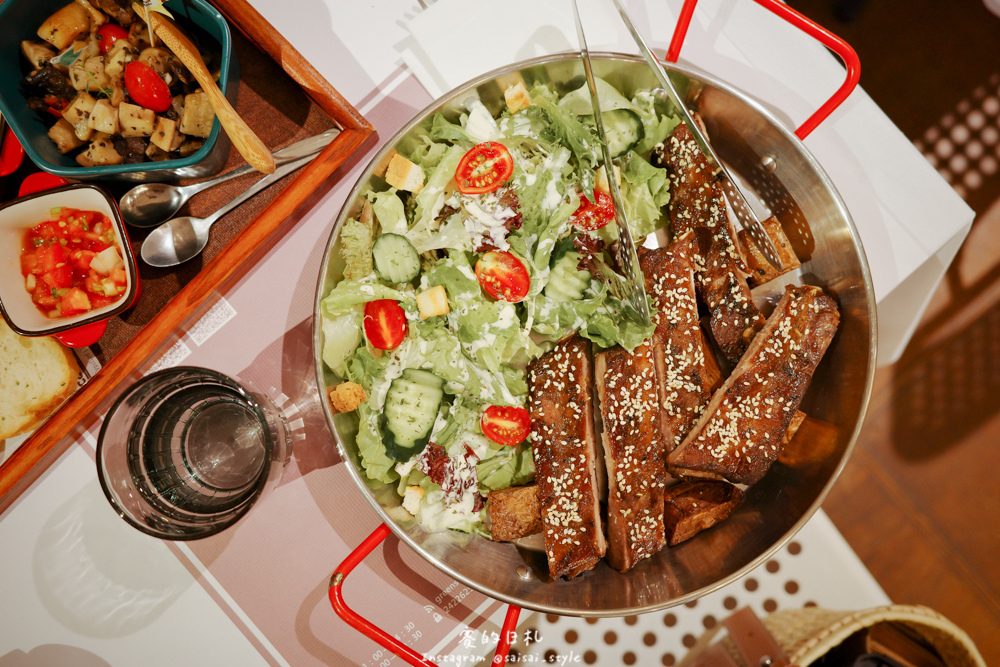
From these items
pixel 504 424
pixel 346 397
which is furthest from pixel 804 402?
pixel 346 397

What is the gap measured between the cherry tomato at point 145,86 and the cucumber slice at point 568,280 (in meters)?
1.50

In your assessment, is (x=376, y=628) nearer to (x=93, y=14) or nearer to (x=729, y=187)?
(x=729, y=187)

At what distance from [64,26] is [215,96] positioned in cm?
75

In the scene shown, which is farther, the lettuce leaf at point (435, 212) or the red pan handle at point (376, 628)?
the lettuce leaf at point (435, 212)

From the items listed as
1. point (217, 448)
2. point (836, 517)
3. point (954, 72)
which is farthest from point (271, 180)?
point (954, 72)

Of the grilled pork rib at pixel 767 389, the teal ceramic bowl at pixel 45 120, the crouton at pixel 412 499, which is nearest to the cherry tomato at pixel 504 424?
the crouton at pixel 412 499

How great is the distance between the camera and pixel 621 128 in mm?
2000

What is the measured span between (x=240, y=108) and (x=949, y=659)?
A: 3.31 m

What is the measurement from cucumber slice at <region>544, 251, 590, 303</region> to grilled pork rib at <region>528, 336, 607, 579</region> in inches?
7.4

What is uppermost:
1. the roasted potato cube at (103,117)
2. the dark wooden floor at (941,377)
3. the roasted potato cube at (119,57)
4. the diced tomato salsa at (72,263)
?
the roasted potato cube at (119,57)

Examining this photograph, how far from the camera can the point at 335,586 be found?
190cm

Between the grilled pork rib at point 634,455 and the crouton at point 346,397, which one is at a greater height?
the crouton at point 346,397

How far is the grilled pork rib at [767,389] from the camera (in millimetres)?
1962

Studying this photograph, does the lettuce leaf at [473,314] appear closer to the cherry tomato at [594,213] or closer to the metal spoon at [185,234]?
the cherry tomato at [594,213]
